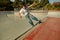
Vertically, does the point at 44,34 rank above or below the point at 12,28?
above

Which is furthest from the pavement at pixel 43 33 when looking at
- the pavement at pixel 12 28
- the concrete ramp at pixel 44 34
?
the pavement at pixel 12 28

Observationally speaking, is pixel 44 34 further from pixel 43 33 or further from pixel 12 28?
pixel 12 28

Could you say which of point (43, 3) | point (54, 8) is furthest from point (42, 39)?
point (43, 3)

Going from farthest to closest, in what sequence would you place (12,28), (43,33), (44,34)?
1. (12,28)
2. (43,33)
3. (44,34)

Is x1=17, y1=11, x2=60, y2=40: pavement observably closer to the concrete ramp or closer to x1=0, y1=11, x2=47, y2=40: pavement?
the concrete ramp

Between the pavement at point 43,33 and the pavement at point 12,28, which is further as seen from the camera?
the pavement at point 12,28

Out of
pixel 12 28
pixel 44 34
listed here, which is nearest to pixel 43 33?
pixel 44 34

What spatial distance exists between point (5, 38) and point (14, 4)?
84.7ft

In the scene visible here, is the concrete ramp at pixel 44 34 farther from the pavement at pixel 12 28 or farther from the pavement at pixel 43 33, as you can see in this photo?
the pavement at pixel 12 28

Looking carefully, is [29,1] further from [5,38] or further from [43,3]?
[5,38]

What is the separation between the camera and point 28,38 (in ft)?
26.9

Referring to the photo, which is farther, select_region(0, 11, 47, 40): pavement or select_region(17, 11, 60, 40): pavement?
select_region(0, 11, 47, 40): pavement

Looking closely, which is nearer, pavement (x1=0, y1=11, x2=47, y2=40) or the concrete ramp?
the concrete ramp

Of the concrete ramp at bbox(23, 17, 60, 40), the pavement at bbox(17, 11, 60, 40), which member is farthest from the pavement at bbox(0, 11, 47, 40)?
the concrete ramp at bbox(23, 17, 60, 40)
